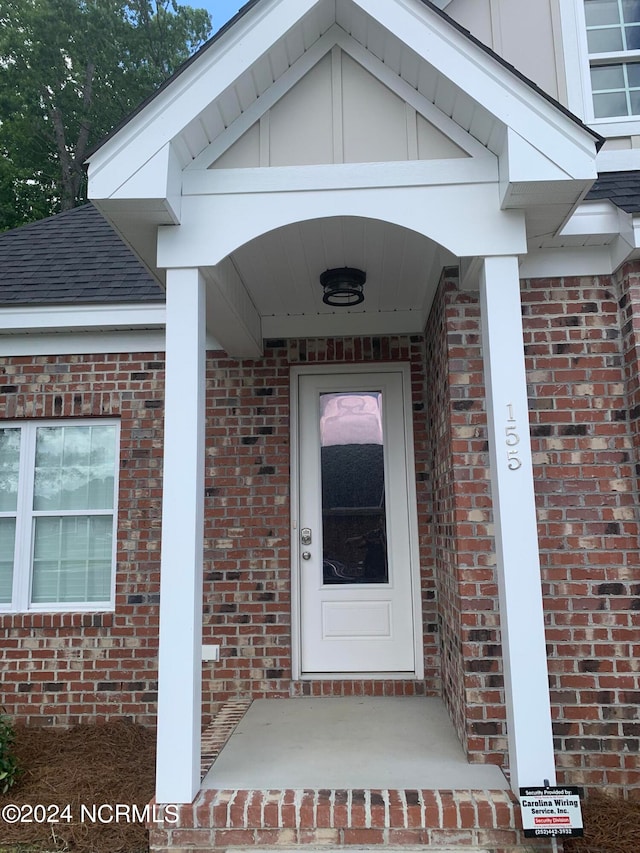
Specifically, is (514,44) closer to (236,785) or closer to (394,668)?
(394,668)

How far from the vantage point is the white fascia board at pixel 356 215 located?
9.73 ft

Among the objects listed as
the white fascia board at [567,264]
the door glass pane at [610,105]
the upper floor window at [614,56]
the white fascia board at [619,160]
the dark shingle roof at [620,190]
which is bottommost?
the white fascia board at [567,264]

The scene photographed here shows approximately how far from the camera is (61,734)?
434cm

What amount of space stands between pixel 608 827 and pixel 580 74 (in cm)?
441

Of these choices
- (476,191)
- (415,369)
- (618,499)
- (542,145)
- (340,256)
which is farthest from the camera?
(415,369)

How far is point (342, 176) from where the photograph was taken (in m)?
3.02

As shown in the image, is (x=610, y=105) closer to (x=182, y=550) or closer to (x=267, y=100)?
(x=267, y=100)

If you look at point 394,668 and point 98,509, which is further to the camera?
point 98,509

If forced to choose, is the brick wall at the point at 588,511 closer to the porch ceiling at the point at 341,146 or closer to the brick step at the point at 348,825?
the porch ceiling at the point at 341,146

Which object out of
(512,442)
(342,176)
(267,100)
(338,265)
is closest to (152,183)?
(267,100)

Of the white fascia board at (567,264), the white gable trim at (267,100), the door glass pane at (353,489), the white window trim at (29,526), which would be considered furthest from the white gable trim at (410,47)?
the white window trim at (29,526)

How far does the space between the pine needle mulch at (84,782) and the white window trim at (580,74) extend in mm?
4873

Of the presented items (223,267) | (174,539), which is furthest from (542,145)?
(174,539)

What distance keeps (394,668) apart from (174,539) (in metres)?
2.32
